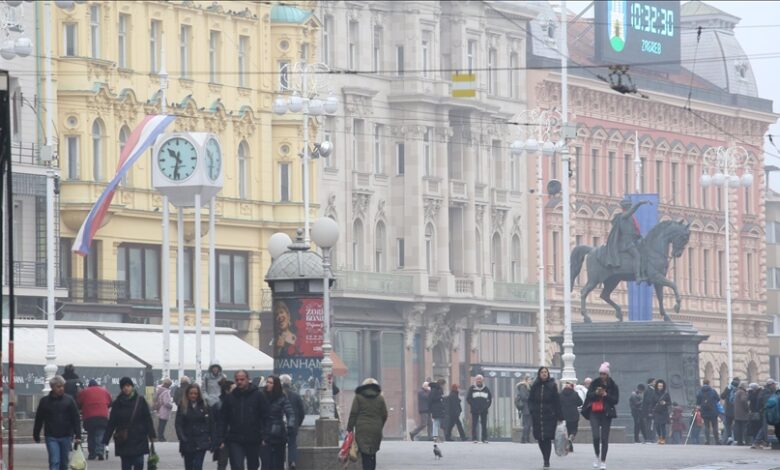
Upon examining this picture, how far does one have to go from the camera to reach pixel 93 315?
254 feet

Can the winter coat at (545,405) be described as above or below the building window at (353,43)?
below

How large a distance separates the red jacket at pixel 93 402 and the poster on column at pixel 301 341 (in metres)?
3.76

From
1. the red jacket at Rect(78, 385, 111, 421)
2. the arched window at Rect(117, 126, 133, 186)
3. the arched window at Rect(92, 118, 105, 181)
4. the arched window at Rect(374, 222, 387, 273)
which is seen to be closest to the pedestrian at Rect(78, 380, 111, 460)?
the red jacket at Rect(78, 385, 111, 421)

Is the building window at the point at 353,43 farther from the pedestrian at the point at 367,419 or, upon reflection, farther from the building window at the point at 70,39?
the pedestrian at the point at 367,419

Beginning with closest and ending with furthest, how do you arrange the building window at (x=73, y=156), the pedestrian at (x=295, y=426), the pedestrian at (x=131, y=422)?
1. the pedestrian at (x=131, y=422)
2. the pedestrian at (x=295, y=426)
3. the building window at (x=73, y=156)

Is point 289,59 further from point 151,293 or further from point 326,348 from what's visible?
point 326,348

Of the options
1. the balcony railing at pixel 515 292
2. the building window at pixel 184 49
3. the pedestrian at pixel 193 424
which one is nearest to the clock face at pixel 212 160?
the building window at pixel 184 49

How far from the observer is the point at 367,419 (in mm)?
38781

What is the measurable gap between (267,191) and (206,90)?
467 centimetres

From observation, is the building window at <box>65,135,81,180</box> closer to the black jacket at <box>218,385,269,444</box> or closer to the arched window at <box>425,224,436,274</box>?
the arched window at <box>425,224,436,274</box>

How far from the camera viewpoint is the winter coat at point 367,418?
3878cm

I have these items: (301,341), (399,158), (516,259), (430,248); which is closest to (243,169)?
(399,158)

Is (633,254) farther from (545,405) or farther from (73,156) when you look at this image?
(545,405)

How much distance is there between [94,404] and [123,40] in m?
34.1
